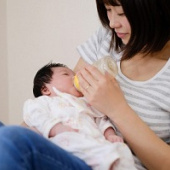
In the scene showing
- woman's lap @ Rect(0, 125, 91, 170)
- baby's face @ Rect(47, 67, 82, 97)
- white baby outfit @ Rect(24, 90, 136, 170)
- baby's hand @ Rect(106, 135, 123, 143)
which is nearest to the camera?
woman's lap @ Rect(0, 125, 91, 170)

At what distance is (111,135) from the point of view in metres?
0.93

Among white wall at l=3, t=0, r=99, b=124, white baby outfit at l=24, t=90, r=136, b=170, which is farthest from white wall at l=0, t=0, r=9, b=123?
white baby outfit at l=24, t=90, r=136, b=170

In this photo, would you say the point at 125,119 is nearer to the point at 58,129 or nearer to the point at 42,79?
the point at 58,129

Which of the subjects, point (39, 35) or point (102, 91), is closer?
point (102, 91)

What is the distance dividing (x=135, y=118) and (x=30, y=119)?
0.33 m

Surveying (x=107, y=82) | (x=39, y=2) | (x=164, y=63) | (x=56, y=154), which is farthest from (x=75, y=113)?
(x=39, y=2)

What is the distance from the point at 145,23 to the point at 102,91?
26cm

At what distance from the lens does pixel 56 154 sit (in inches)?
27.0

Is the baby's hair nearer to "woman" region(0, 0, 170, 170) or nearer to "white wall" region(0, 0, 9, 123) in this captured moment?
"woman" region(0, 0, 170, 170)

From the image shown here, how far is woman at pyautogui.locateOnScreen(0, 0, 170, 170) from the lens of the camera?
883mm

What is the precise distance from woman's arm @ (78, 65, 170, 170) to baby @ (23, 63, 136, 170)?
0.05 metres

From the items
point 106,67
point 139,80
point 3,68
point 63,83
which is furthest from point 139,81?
point 3,68

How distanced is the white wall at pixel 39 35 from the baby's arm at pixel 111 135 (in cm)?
75

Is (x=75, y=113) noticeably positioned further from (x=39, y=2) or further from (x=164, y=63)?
(x=39, y=2)
